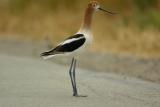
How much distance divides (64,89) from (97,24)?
12.2m

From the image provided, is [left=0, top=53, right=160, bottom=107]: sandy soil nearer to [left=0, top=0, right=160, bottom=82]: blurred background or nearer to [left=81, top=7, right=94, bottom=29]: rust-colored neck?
[left=81, top=7, right=94, bottom=29]: rust-colored neck

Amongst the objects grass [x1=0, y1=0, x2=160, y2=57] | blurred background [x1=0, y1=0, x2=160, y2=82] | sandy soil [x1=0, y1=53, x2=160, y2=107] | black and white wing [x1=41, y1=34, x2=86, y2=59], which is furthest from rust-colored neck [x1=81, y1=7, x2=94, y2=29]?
grass [x1=0, y1=0, x2=160, y2=57]

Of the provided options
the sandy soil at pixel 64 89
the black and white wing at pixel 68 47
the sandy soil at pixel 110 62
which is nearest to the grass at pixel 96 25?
the sandy soil at pixel 110 62

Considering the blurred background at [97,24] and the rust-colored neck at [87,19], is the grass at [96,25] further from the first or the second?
the rust-colored neck at [87,19]

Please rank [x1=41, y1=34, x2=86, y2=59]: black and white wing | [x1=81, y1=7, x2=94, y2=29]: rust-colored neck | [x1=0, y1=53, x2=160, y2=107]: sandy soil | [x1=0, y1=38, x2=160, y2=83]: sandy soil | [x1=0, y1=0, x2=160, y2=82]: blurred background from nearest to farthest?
[x1=0, y1=53, x2=160, y2=107]: sandy soil
[x1=41, y1=34, x2=86, y2=59]: black and white wing
[x1=81, y1=7, x2=94, y2=29]: rust-colored neck
[x1=0, y1=38, x2=160, y2=83]: sandy soil
[x1=0, y1=0, x2=160, y2=82]: blurred background

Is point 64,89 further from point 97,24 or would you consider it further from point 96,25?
point 97,24

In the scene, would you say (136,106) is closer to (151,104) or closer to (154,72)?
(151,104)

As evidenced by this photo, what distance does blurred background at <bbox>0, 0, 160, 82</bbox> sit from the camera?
20438 mm

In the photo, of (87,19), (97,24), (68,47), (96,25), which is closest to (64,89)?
(68,47)

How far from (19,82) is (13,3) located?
52.2ft

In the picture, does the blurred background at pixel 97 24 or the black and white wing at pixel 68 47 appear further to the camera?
the blurred background at pixel 97 24

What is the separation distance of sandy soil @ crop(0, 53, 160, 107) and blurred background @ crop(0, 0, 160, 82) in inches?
111

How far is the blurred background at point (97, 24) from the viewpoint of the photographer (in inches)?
805

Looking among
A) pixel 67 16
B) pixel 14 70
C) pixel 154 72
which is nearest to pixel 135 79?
pixel 154 72
